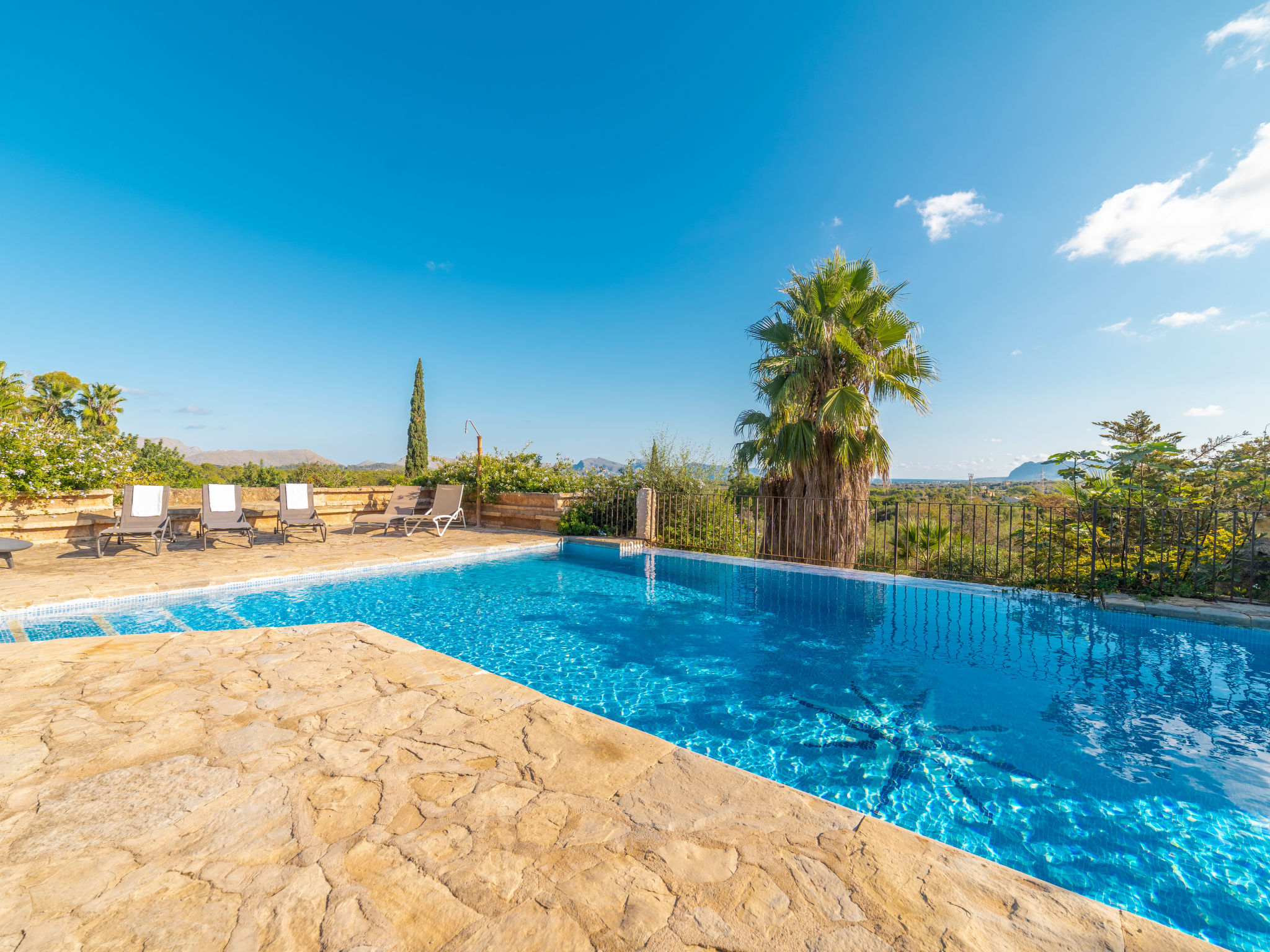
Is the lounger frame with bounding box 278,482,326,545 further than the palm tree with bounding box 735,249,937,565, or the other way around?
the lounger frame with bounding box 278,482,326,545

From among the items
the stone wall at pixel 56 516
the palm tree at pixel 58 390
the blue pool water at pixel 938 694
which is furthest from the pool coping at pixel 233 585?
the palm tree at pixel 58 390

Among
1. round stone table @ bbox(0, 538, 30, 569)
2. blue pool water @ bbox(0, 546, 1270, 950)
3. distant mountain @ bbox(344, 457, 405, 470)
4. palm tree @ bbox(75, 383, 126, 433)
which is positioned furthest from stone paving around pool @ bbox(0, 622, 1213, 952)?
palm tree @ bbox(75, 383, 126, 433)

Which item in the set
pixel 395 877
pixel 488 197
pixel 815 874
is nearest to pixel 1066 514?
pixel 815 874

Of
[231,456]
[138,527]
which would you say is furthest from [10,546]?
[231,456]

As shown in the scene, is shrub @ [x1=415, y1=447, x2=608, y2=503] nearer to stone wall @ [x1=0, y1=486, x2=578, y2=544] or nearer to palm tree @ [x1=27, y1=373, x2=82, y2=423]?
stone wall @ [x1=0, y1=486, x2=578, y2=544]

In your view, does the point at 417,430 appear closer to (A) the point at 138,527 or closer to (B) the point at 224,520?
(B) the point at 224,520

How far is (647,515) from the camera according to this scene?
9.61 m

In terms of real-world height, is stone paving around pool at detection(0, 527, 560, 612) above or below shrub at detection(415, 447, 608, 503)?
below

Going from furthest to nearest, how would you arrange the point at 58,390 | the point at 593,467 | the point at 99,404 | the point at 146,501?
the point at 99,404, the point at 58,390, the point at 593,467, the point at 146,501

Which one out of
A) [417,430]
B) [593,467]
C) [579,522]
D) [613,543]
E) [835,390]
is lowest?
[613,543]

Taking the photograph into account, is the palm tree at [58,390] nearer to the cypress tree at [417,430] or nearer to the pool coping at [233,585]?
the cypress tree at [417,430]

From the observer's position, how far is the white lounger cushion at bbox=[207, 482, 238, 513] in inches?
320

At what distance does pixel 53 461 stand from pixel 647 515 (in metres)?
9.42

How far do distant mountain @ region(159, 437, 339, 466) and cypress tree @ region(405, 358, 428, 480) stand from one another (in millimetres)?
5474
